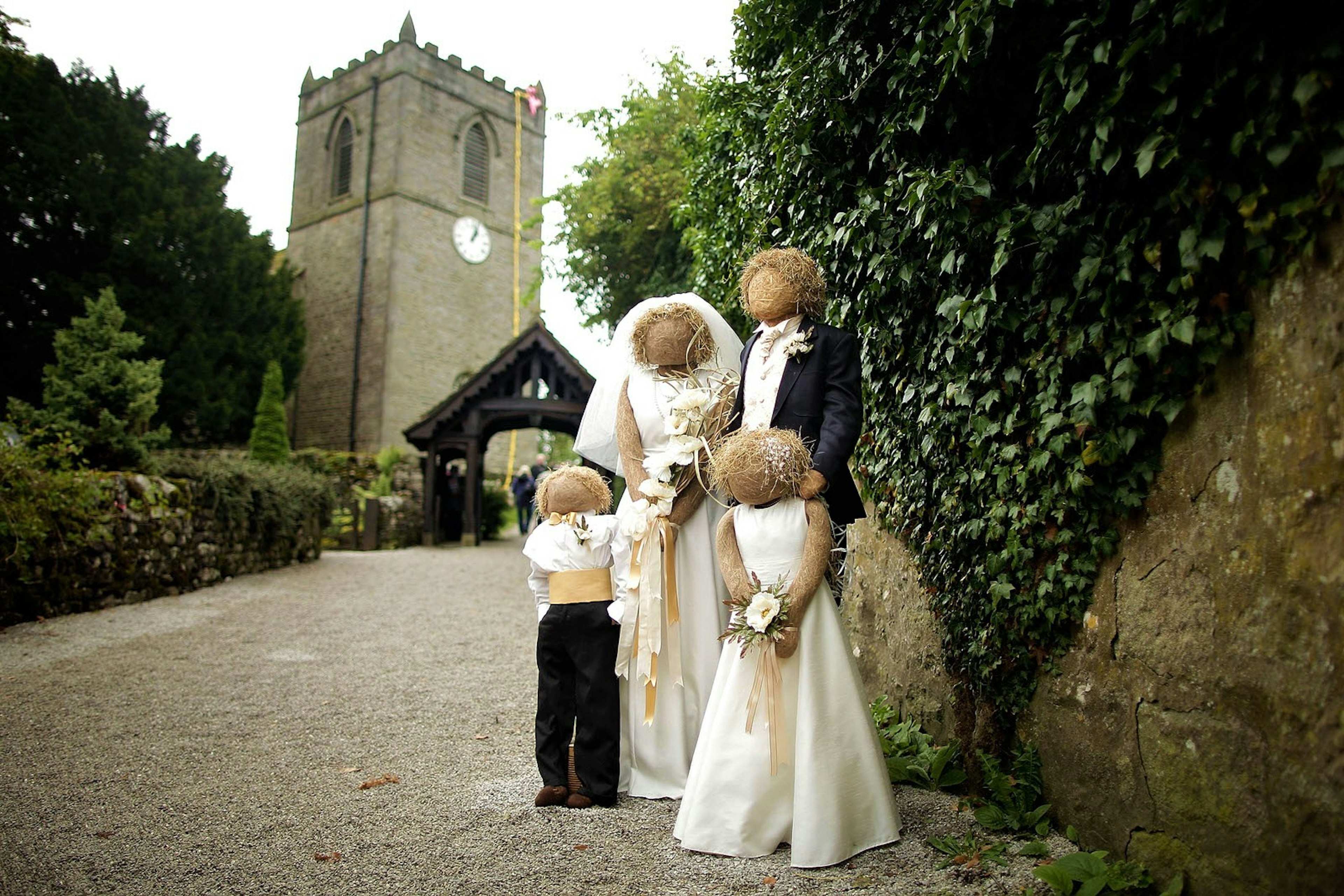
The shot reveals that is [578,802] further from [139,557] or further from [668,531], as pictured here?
[139,557]

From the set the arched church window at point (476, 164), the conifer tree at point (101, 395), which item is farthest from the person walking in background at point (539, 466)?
the conifer tree at point (101, 395)

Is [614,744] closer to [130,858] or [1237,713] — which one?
[130,858]

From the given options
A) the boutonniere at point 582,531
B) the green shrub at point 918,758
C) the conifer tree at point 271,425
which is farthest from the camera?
the conifer tree at point 271,425

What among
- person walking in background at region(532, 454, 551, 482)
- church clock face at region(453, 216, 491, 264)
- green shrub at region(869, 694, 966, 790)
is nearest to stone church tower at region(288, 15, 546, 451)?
church clock face at region(453, 216, 491, 264)

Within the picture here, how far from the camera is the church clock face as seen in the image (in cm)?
2902

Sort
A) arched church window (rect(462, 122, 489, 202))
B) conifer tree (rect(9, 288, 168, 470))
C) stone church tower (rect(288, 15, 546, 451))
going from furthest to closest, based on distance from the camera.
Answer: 1. arched church window (rect(462, 122, 489, 202))
2. stone church tower (rect(288, 15, 546, 451))
3. conifer tree (rect(9, 288, 168, 470))

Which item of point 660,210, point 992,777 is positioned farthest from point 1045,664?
point 660,210

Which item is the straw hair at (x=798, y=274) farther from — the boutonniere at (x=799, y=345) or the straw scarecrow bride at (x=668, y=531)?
the straw scarecrow bride at (x=668, y=531)

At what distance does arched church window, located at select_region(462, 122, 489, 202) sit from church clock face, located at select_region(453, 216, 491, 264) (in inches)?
42.3

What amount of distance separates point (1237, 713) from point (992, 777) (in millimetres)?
1123

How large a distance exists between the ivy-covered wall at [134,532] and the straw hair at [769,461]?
678 centimetres

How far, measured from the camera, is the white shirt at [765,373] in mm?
3639

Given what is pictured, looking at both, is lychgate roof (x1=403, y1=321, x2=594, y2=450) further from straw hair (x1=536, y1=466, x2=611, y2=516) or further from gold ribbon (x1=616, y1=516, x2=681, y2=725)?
gold ribbon (x1=616, y1=516, x2=681, y2=725)

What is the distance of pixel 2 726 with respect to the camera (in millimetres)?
4895
